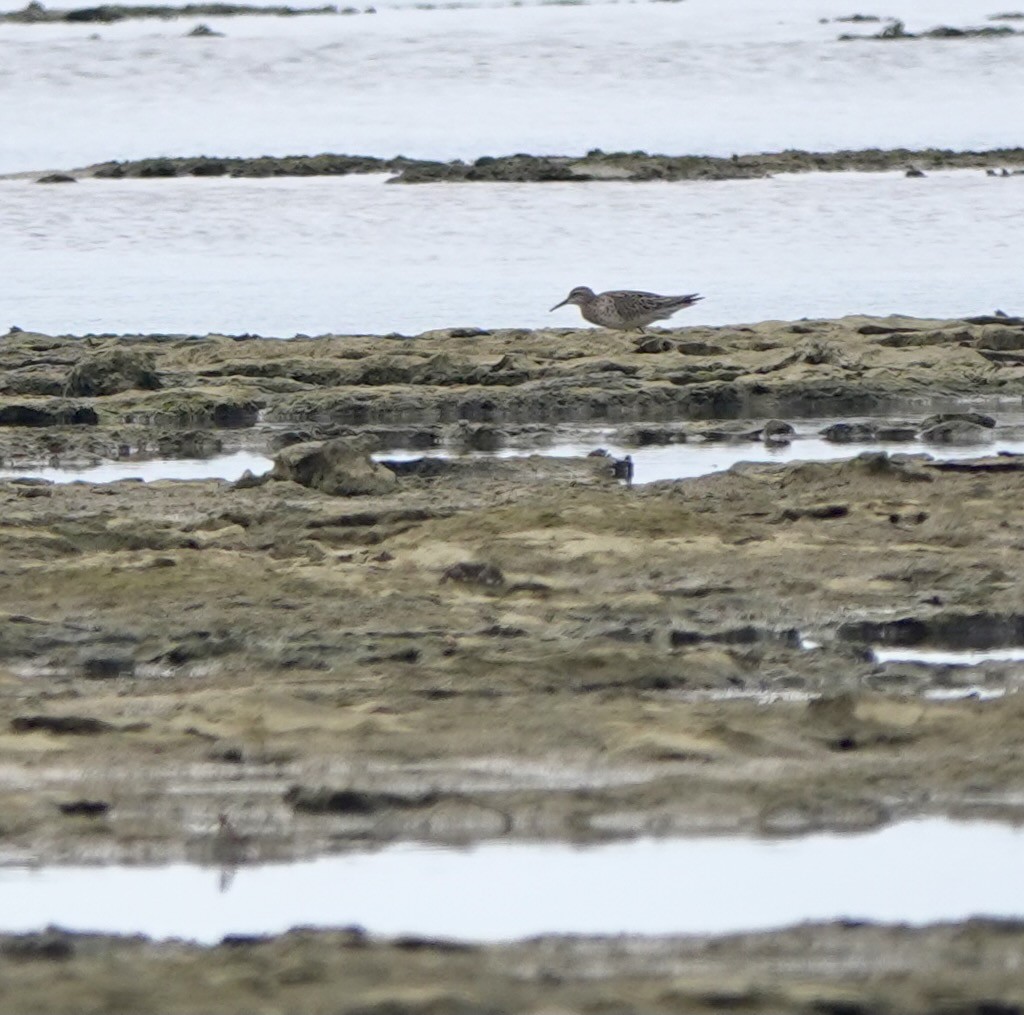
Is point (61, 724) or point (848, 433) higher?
point (61, 724)

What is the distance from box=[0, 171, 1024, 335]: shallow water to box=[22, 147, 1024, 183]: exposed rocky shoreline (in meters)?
0.53

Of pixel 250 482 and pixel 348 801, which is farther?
pixel 250 482

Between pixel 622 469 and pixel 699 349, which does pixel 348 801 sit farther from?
pixel 699 349

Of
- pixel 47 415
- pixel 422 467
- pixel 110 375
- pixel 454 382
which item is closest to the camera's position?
pixel 422 467

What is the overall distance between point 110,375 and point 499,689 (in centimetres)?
707

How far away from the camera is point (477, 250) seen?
2139cm

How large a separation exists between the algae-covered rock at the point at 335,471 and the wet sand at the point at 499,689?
2 centimetres

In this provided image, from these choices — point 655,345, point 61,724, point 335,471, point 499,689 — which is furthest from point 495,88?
point 61,724

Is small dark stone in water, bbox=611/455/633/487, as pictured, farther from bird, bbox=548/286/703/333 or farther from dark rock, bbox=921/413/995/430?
bird, bbox=548/286/703/333

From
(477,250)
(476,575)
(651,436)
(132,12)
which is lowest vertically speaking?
(132,12)

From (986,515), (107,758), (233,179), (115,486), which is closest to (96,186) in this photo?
(233,179)

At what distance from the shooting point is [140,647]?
7.62 m

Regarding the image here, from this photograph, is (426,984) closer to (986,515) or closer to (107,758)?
(107,758)

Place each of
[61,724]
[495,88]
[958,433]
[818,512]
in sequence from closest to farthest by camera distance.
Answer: [61,724] < [818,512] < [958,433] < [495,88]
